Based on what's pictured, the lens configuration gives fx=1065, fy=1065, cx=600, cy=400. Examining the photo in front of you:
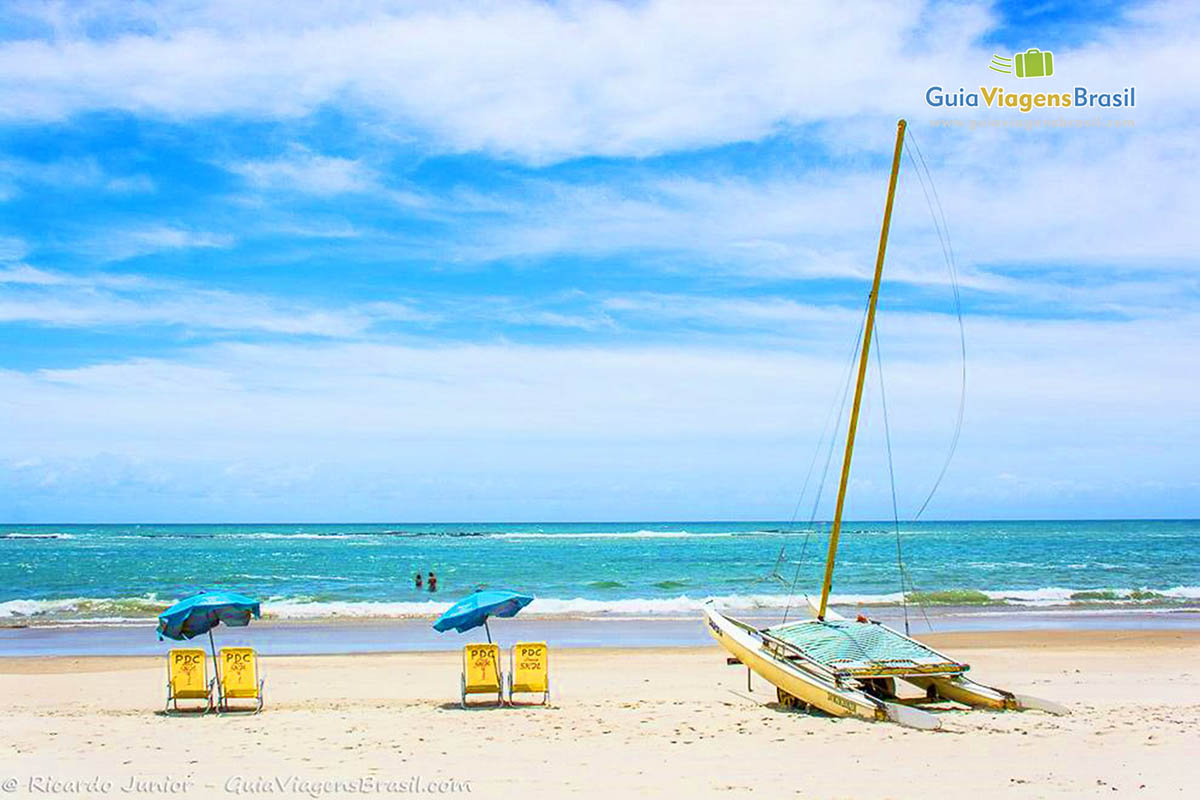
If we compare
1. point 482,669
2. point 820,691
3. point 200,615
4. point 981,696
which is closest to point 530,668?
point 482,669

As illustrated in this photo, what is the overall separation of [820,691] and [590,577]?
122 ft

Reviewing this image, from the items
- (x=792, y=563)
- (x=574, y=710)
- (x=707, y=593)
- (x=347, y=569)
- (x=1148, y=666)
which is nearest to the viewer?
(x=574, y=710)

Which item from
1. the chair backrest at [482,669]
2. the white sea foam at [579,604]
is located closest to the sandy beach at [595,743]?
the chair backrest at [482,669]

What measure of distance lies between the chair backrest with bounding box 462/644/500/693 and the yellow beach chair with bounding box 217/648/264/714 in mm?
2737

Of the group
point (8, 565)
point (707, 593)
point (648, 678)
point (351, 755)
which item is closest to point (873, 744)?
point (351, 755)

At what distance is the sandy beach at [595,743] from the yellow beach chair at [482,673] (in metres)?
0.49

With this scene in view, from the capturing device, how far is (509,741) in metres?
11.7

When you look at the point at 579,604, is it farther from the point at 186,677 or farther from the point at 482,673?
the point at 186,677

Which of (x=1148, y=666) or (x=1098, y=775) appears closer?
(x=1098, y=775)

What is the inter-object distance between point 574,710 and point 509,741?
231 centimetres

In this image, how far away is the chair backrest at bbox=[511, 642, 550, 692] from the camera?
14.4 m

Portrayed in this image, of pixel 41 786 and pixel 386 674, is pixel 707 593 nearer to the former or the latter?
pixel 386 674

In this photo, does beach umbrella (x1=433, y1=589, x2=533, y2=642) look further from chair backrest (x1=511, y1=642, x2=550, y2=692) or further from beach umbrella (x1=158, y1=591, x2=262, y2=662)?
beach umbrella (x1=158, y1=591, x2=262, y2=662)

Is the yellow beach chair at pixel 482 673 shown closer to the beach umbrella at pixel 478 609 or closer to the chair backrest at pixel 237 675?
the beach umbrella at pixel 478 609
